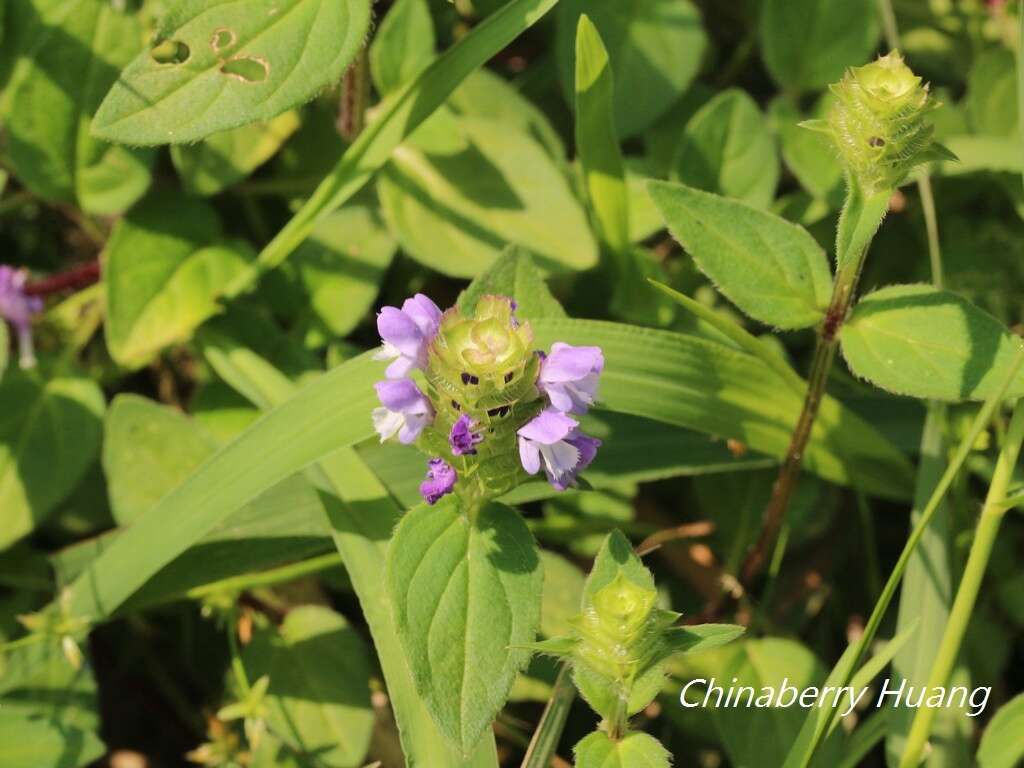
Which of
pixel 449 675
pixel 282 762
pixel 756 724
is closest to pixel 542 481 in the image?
pixel 449 675

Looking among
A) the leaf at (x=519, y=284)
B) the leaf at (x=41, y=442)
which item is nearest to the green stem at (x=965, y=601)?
the leaf at (x=519, y=284)

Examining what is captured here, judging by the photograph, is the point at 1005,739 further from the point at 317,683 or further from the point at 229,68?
the point at 229,68

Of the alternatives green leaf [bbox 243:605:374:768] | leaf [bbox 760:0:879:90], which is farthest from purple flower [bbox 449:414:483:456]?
leaf [bbox 760:0:879:90]

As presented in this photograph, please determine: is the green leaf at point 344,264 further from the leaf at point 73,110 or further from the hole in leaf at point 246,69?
the hole in leaf at point 246,69

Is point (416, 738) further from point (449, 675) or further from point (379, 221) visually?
point (379, 221)

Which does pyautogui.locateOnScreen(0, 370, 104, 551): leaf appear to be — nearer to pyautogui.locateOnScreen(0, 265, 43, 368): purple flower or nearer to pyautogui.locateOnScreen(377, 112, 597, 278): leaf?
pyautogui.locateOnScreen(0, 265, 43, 368): purple flower

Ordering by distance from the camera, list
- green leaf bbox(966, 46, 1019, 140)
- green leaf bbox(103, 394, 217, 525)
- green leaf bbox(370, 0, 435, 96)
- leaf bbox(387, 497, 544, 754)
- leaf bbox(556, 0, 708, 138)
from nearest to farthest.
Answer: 1. leaf bbox(387, 497, 544, 754)
2. green leaf bbox(103, 394, 217, 525)
3. green leaf bbox(370, 0, 435, 96)
4. leaf bbox(556, 0, 708, 138)
5. green leaf bbox(966, 46, 1019, 140)
